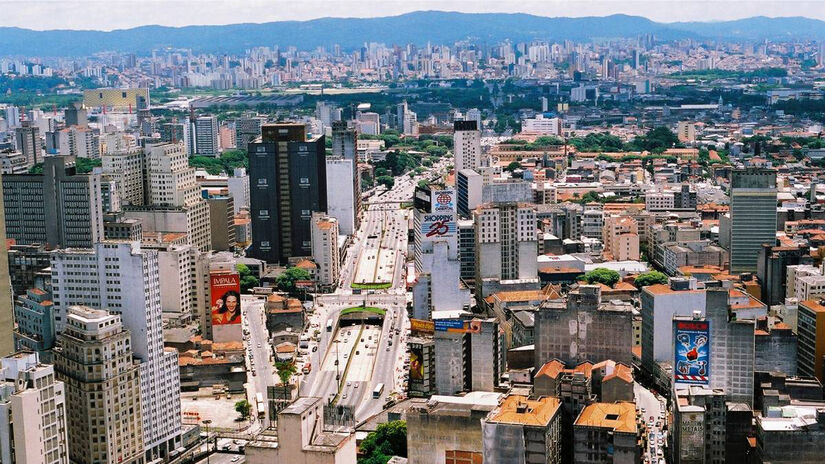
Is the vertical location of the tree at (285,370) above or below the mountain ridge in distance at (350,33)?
below

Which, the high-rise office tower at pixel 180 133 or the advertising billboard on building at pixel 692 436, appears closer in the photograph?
the advertising billboard on building at pixel 692 436

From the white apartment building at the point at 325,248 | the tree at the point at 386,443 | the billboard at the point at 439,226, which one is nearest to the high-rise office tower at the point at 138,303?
the tree at the point at 386,443

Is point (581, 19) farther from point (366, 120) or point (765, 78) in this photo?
point (366, 120)

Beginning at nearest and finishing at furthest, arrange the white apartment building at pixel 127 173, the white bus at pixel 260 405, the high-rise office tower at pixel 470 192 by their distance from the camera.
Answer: the white bus at pixel 260 405 → the white apartment building at pixel 127 173 → the high-rise office tower at pixel 470 192

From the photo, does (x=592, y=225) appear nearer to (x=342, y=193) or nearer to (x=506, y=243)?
(x=342, y=193)

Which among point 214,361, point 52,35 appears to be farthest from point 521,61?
point 214,361

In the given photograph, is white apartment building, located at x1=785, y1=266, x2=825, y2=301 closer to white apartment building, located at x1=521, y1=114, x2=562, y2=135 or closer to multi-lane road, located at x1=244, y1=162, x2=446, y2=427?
multi-lane road, located at x1=244, y1=162, x2=446, y2=427

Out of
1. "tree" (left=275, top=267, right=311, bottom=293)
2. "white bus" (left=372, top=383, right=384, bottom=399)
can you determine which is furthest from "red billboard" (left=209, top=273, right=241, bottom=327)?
"tree" (left=275, top=267, right=311, bottom=293)

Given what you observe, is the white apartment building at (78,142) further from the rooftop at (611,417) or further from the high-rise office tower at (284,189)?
the rooftop at (611,417)
